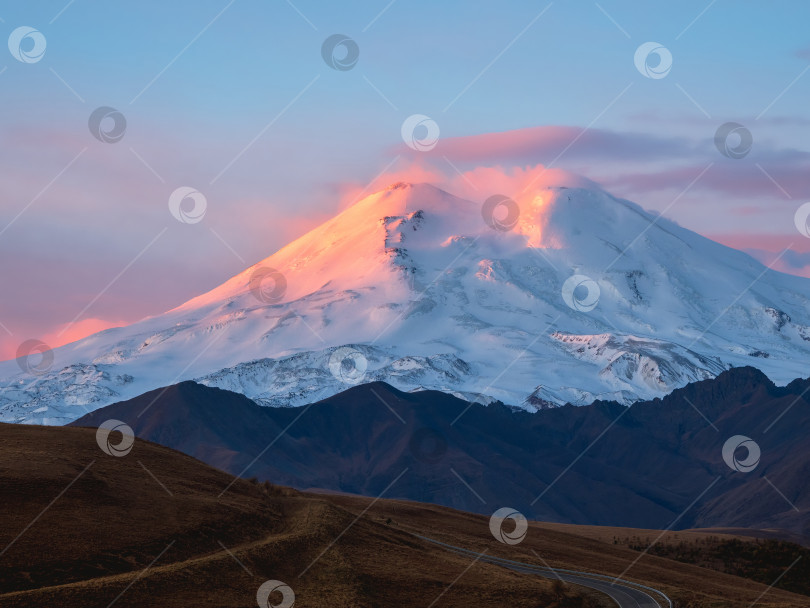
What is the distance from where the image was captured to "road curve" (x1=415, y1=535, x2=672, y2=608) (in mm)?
51312

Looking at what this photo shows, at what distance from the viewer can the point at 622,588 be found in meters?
55.6

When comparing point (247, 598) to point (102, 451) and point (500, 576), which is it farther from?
point (102, 451)

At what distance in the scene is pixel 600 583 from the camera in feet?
186

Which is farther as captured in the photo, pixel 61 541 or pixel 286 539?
pixel 286 539

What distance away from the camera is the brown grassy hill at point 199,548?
4325cm

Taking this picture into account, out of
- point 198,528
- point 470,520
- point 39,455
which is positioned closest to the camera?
point 198,528

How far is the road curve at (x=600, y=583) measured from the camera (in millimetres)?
51312

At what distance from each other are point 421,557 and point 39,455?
18.6 meters

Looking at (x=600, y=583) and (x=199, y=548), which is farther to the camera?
(x=600, y=583)

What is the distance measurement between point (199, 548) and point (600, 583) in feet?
64.4

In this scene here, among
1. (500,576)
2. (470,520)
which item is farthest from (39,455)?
(470,520)

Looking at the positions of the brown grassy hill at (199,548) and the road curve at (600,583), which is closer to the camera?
the brown grassy hill at (199,548)

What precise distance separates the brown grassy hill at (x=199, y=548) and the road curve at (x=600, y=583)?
172 centimetres

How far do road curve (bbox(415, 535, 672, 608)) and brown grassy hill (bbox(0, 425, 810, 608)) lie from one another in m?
1.72
